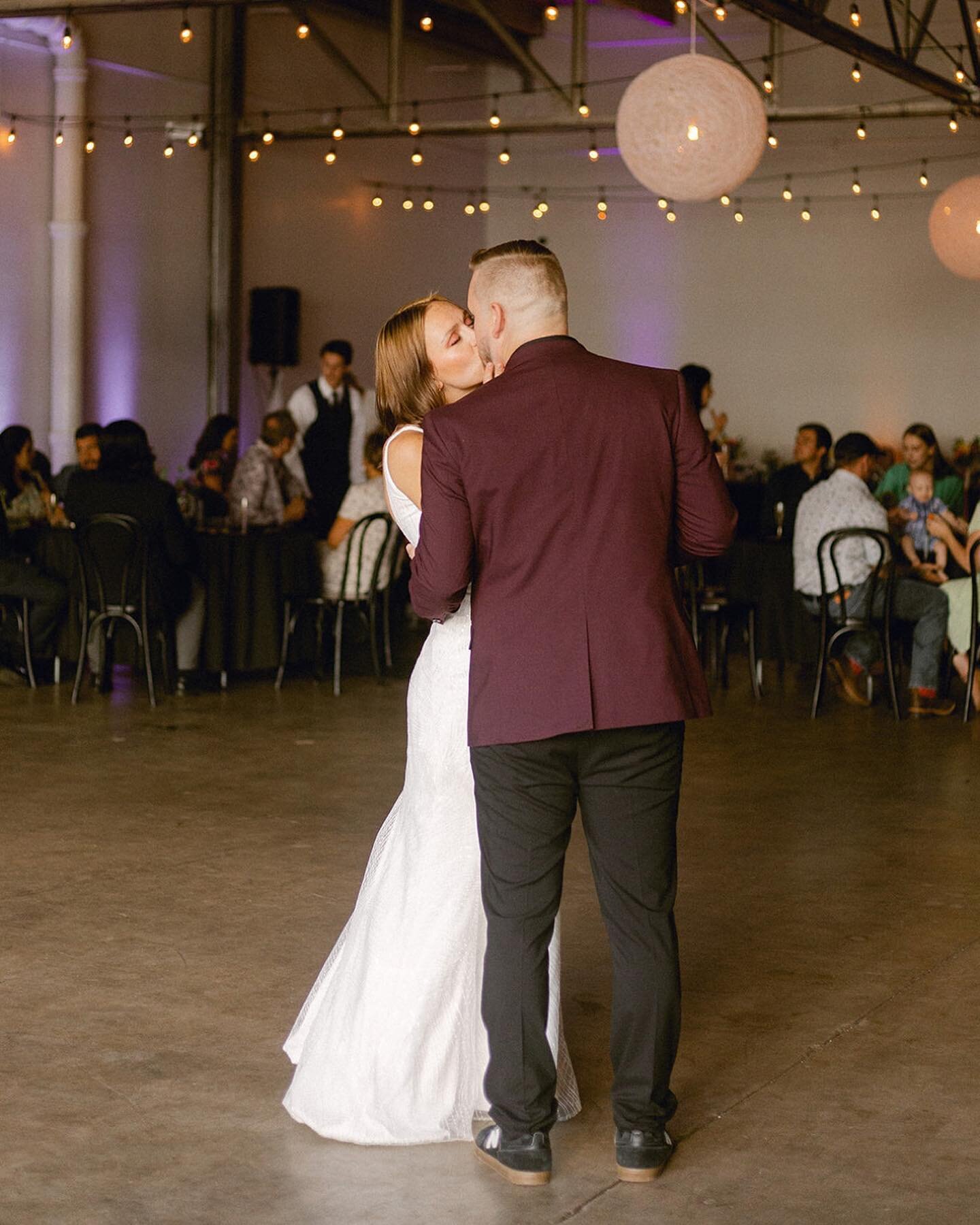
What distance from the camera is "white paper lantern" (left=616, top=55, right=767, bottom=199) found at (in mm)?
7297

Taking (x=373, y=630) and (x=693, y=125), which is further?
(x=373, y=630)

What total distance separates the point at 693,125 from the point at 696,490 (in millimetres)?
5240

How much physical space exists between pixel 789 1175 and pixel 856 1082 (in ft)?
1.51

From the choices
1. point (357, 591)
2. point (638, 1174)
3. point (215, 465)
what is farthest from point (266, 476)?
point (638, 1174)

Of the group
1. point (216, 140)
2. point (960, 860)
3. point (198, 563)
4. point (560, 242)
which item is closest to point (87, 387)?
point (216, 140)

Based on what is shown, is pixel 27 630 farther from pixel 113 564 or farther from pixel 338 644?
pixel 338 644

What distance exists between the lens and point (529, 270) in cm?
247

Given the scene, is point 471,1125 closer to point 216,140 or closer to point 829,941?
point 829,941

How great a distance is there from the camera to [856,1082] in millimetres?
3053

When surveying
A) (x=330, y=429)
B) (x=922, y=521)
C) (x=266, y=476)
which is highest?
(x=330, y=429)

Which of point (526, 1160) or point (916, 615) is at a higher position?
point (916, 615)

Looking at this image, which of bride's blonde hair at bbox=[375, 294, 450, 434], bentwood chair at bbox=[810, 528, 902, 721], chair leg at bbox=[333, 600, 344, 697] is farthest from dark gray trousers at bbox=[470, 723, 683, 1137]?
chair leg at bbox=[333, 600, 344, 697]

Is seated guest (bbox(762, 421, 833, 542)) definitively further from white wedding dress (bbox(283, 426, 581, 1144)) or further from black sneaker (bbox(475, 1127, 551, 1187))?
black sneaker (bbox(475, 1127, 551, 1187))

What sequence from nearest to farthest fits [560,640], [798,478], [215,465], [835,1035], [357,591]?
[560,640], [835,1035], [357,591], [215,465], [798,478]
